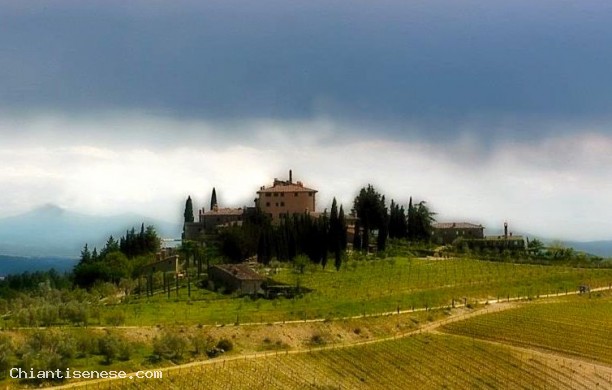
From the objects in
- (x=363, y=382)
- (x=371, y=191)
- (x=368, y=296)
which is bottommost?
(x=363, y=382)

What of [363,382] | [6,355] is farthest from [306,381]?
[6,355]

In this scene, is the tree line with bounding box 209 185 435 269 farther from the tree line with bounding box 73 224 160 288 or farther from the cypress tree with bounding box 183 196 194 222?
the cypress tree with bounding box 183 196 194 222

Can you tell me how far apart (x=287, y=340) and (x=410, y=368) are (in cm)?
726

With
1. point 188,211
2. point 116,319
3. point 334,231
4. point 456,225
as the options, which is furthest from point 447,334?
point 188,211

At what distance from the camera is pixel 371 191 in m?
85.4

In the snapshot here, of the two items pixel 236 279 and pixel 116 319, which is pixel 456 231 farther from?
pixel 116 319

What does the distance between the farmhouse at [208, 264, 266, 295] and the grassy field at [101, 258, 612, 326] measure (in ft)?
5.92

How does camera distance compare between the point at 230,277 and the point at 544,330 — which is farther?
the point at 230,277

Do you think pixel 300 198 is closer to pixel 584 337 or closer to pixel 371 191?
pixel 371 191

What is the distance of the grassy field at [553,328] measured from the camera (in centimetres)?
4481

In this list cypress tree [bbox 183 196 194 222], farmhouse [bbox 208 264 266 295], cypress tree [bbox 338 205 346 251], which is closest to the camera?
farmhouse [bbox 208 264 266 295]

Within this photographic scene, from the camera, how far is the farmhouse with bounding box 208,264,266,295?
5872cm

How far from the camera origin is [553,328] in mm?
47844

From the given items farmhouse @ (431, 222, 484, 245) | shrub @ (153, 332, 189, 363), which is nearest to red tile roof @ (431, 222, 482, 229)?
farmhouse @ (431, 222, 484, 245)
